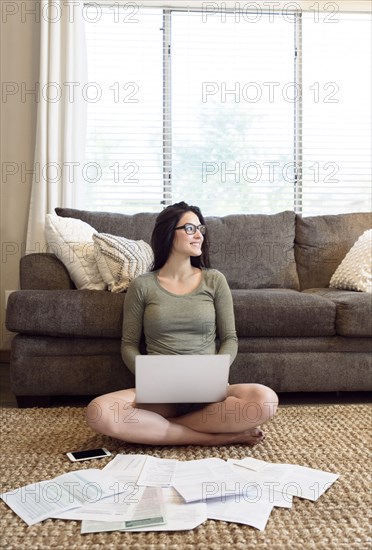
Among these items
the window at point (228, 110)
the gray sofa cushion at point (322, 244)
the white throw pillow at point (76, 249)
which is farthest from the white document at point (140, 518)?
the window at point (228, 110)

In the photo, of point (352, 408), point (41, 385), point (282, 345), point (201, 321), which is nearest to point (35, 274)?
point (41, 385)

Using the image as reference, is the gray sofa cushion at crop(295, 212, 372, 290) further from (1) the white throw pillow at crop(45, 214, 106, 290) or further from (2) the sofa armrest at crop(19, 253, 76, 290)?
(2) the sofa armrest at crop(19, 253, 76, 290)

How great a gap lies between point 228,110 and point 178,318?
2265 millimetres

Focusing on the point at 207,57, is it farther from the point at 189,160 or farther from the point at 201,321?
the point at 201,321

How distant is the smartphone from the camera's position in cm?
199

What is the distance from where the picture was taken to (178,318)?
2285 millimetres

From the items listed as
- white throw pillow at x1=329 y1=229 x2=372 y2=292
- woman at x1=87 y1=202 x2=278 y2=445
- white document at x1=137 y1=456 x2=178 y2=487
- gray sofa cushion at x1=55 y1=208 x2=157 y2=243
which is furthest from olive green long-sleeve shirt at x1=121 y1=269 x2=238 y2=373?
white throw pillow at x1=329 y1=229 x2=372 y2=292

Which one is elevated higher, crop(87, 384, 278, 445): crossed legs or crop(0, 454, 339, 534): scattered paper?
crop(87, 384, 278, 445): crossed legs

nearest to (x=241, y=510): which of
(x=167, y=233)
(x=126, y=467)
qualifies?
(x=126, y=467)

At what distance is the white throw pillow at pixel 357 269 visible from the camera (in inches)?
124

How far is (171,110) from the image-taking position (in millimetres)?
4117

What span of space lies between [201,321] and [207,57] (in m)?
2.46

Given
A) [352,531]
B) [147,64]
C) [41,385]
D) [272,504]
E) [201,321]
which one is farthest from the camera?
[147,64]

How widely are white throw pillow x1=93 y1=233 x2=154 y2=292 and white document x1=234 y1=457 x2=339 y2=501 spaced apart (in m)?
1.12
